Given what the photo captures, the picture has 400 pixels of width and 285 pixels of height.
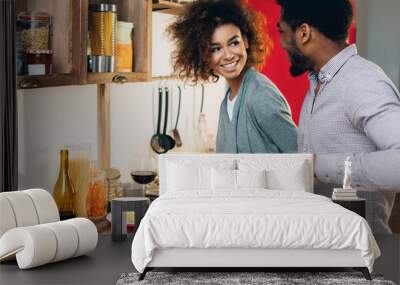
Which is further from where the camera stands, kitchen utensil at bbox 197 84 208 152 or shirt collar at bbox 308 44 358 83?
kitchen utensil at bbox 197 84 208 152

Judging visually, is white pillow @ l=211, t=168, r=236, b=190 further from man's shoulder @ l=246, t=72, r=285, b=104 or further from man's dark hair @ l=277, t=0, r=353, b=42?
man's dark hair @ l=277, t=0, r=353, b=42

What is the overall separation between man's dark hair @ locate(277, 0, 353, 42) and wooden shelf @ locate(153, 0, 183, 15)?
3.07ft

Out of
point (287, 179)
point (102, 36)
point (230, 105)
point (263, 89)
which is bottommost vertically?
point (287, 179)

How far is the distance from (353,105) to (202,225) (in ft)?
6.87

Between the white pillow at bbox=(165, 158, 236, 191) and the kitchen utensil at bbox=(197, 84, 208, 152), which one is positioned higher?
the kitchen utensil at bbox=(197, 84, 208, 152)

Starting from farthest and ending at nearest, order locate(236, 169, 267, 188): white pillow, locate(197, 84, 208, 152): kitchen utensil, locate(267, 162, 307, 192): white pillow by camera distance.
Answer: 1. locate(197, 84, 208, 152): kitchen utensil
2. locate(267, 162, 307, 192): white pillow
3. locate(236, 169, 267, 188): white pillow

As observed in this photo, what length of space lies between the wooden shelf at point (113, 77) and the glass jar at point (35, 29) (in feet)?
1.27

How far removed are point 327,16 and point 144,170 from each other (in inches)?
76.5

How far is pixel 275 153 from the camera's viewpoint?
21.7 feet

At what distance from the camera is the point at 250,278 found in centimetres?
492

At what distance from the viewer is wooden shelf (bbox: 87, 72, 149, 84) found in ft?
19.6

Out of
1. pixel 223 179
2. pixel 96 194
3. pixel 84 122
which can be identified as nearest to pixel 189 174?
pixel 223 179

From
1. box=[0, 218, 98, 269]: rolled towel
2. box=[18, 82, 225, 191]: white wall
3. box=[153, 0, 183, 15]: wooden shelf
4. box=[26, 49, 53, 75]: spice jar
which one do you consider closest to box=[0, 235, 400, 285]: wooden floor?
box=[0, 218, 98, 269]: rolled towel

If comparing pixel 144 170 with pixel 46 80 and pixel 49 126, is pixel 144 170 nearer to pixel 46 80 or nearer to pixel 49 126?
pixel 49 126
